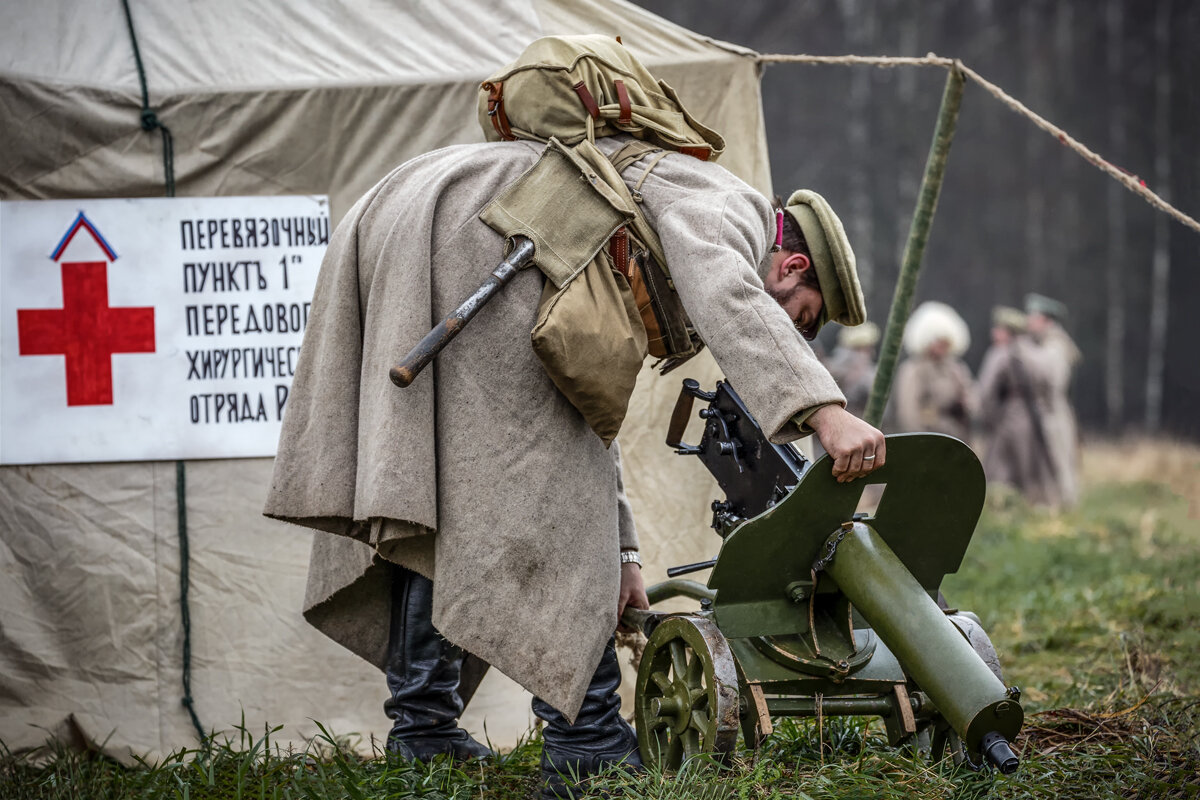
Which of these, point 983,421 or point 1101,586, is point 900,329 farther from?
point 983,421

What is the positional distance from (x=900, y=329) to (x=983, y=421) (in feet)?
28.2

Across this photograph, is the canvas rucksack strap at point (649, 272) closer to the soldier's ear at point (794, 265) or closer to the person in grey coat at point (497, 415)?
the person in grey coat at point (497, 415)

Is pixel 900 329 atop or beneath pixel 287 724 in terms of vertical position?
atop

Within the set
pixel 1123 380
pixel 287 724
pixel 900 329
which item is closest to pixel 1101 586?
pixel 900 329

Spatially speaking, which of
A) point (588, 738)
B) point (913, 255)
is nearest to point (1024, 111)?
point (913, 255)

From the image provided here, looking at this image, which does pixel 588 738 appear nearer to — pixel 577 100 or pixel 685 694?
pixel 685 694

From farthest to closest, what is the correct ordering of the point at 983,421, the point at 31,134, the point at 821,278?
the point at 983,421 → the point at 31,134 → the point at 821,278

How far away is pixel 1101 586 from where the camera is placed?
18.7 ft

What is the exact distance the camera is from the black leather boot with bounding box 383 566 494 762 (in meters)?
2.71

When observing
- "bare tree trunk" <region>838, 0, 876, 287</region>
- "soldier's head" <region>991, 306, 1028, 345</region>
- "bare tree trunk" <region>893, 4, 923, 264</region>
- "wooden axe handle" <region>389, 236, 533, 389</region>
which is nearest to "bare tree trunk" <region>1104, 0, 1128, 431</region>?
"bare tree trunk" <region>893, 4, 923, 264</region>

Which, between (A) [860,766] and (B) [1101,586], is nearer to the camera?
(A) [860,766]

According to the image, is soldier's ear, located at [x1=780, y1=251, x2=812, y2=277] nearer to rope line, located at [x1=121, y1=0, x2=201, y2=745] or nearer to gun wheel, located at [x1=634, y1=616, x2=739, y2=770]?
gun wheel, located at [x1=634, y1=616, x2=739, y2=770]

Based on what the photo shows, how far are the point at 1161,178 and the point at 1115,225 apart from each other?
0.93 metres

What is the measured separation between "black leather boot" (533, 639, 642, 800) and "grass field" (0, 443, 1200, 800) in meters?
0.08
